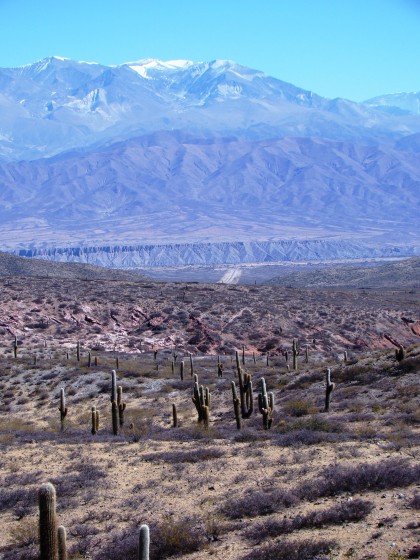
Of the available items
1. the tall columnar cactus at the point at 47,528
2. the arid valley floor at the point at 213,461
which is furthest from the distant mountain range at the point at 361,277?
the tall columnar cactus at the point at 47,528

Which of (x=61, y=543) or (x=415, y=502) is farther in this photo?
(x=415, y=502)

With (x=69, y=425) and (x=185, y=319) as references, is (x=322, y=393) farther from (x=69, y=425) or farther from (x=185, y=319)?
(x=185, y=319)

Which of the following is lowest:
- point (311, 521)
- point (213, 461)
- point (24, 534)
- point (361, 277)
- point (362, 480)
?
point (24, 534)

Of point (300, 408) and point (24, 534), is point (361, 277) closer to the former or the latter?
point (300, 408)

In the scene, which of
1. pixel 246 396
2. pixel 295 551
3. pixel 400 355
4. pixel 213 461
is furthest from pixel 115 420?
pixel 295 551

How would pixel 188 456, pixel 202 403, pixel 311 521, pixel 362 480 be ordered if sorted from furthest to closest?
pixel 202 403 < pixel 188 456 < pixel 362 480 < pixel 311 521

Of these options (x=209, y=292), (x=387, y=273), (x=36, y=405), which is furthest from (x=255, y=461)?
(x=387, y=273)

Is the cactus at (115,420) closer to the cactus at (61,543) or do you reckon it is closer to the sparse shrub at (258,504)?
the sparse shrub at (258,504)

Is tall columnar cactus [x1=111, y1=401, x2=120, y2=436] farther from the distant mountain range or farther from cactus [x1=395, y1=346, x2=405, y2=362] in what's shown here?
the distant mountain range

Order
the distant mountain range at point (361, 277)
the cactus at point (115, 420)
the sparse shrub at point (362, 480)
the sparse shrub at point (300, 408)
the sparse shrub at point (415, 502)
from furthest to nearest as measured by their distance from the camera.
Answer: the distant mountain range at point (361, 277) → the sparse shrub at point (300, 408) → the cactus at point (115, 420) → the sparse shrub at point (362, 480) → the sparse shrub at point (415, 502)

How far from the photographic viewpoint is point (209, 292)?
65375 mm

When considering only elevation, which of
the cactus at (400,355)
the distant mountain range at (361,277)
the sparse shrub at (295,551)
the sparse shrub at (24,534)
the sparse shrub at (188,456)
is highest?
the distant mountain range at (361,277)

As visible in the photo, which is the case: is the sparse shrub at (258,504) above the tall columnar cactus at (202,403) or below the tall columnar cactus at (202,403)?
below

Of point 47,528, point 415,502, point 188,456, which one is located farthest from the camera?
point 188,456
